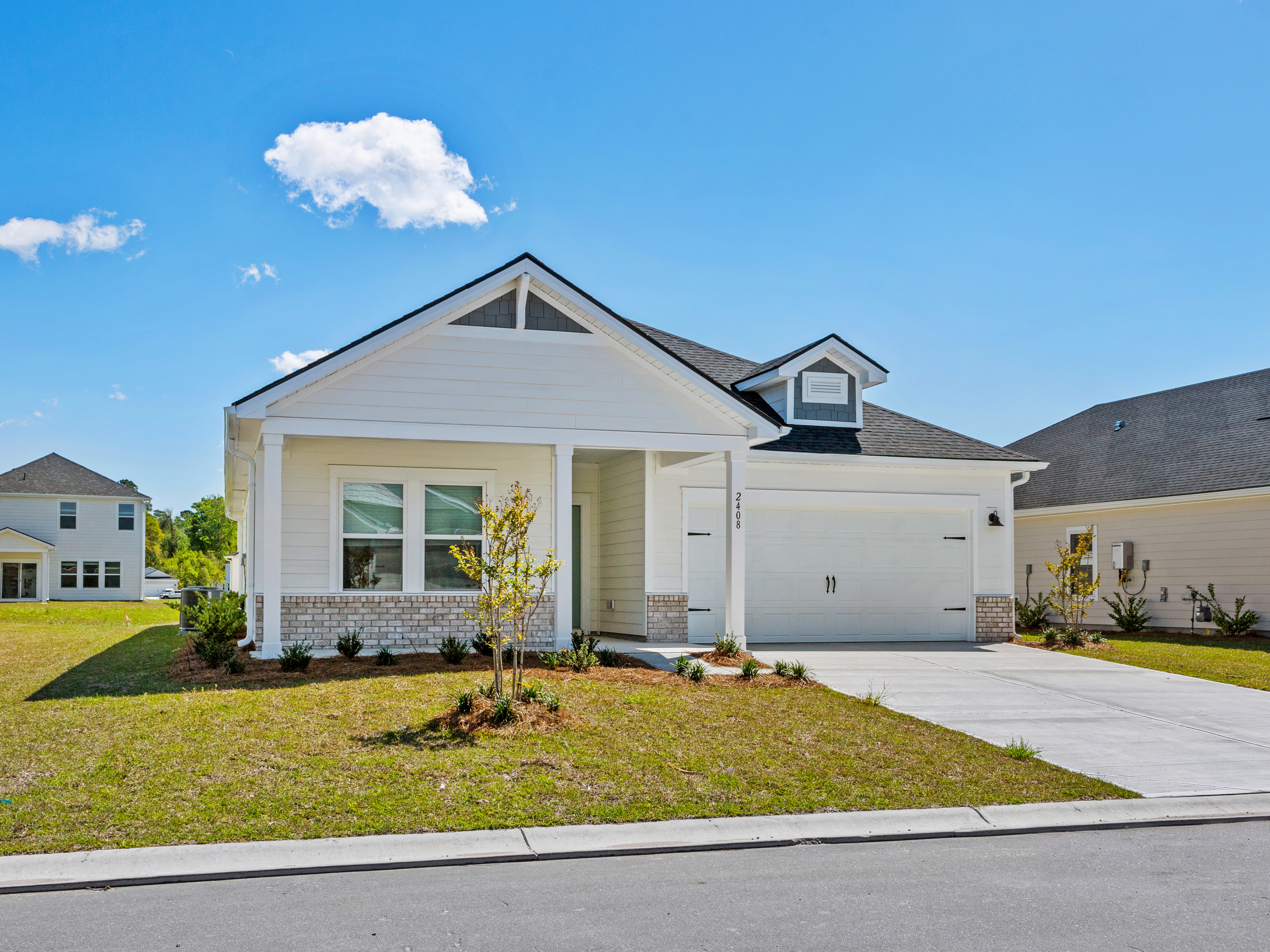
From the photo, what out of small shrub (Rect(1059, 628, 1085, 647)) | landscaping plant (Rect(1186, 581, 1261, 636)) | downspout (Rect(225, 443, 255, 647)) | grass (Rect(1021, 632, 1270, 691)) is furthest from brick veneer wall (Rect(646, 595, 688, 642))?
landscaping plant (Rect(1186, 581, 1261, 636))

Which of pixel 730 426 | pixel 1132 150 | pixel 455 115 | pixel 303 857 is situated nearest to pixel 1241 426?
pixel 1132 150

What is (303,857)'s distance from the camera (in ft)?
18.2

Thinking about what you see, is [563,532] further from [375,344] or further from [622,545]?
[622,545]

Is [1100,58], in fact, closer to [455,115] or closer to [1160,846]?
[455,115]

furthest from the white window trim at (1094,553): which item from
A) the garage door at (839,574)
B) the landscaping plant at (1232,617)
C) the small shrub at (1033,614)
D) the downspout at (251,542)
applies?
the downspout at (251,542)

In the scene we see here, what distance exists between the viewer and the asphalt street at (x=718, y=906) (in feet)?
14.6

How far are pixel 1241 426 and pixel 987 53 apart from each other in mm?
11956

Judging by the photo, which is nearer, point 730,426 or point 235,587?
point 730,426

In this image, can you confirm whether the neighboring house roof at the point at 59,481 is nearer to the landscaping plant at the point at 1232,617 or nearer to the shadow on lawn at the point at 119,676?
the shadow on lawn at the point at 119,676

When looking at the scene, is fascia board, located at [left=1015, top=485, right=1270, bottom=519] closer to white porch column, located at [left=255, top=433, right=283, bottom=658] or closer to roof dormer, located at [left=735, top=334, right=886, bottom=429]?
roof dormer, located at [left=735, top=334, right=886, bottom=429]

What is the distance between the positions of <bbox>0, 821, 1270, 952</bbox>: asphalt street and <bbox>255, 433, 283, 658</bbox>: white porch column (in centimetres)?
748

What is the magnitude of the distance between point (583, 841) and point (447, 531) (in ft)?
29.8

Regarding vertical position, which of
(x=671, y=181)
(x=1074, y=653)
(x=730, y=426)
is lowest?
(x=1074, y=653)

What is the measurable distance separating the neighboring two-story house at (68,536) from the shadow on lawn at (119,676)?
30.5 metres
